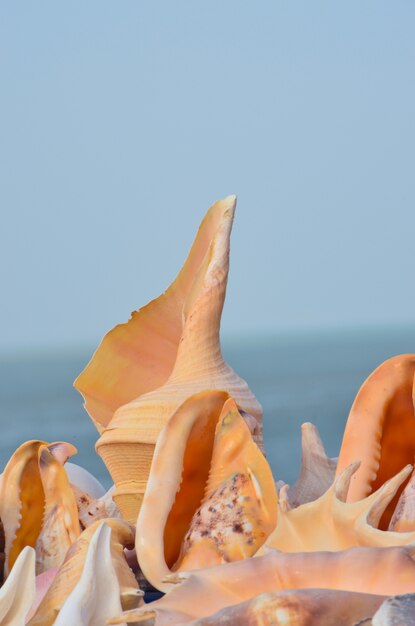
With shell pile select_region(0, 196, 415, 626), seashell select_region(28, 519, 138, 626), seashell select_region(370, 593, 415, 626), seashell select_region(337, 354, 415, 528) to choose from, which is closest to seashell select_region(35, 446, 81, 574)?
shell pile select_region(0, 196, 415, 626)

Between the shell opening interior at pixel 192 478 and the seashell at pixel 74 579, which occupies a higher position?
the shell opening interior at pixel 192 478

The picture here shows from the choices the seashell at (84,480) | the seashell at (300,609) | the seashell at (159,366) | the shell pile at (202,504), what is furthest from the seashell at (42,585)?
the seashell at (84,480)

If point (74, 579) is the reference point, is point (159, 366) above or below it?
above

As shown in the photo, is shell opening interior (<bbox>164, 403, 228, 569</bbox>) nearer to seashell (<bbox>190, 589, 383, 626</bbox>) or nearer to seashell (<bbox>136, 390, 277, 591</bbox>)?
seashell (<bbox>136, 390, 277, 591</bbox>)

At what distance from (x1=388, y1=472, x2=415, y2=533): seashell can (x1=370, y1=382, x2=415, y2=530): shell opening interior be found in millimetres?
66

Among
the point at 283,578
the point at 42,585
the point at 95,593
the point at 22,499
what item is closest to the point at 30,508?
the point at 22,499

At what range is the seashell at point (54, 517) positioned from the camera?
745 mm

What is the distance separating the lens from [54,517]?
2.49ft

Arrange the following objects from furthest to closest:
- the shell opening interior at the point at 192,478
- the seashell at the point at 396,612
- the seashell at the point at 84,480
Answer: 1. the seashell at the point at 84,480
2. the shell opening interior at the point at 192,478
3. the seashell at the point at 396,612

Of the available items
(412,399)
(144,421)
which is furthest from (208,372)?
(412,399)

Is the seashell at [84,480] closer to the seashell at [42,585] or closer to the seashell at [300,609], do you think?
the seashell at [42,585]

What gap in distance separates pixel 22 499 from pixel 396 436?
0.30 m

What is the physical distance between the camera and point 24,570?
59 centimetres

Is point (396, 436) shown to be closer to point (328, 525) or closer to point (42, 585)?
point (328, 525)
